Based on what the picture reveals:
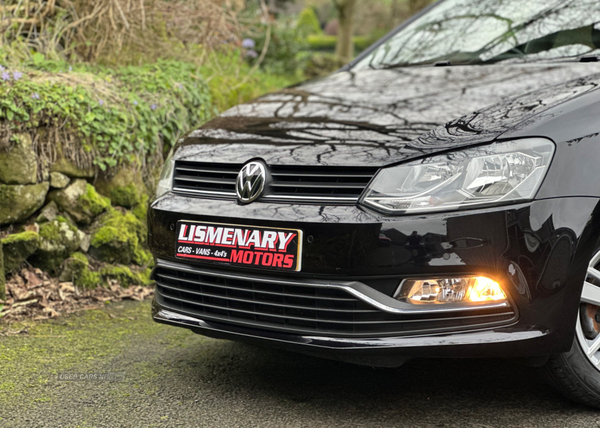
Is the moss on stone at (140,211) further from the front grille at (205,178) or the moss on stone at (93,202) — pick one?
the front grille at (205,178)

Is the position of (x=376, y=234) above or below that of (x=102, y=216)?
above

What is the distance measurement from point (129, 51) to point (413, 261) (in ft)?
→ 12.5

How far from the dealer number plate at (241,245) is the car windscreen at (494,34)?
A: 64.0 inches

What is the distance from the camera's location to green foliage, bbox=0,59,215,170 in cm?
390

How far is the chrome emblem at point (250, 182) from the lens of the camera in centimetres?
244

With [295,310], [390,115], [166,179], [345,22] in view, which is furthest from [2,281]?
[345,22]

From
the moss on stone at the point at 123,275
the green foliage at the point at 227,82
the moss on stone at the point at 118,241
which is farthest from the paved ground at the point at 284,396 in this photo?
the green foliage at the point at 227,82

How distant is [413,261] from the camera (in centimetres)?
217

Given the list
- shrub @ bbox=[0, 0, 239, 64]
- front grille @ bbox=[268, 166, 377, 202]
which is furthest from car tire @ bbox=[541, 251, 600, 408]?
shrub @ bbox=[0, 0, 239, 64]

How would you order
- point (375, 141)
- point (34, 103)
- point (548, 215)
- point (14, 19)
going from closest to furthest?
1. point (548, 215)
2. point (375, 141)
3. point (34, 103)
4. point (14, 19)

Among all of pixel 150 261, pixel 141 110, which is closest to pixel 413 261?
pixel 150 261

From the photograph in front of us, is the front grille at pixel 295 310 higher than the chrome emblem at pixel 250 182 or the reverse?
the reverse

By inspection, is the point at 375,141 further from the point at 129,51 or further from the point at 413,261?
the point at 129,51

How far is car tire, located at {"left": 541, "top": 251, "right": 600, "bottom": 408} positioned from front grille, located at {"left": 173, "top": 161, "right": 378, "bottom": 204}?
818 millimetres
